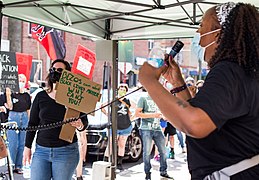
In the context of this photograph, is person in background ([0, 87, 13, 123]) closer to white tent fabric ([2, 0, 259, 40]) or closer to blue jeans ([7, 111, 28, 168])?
blue jeans ([7, 111, 28, 168])

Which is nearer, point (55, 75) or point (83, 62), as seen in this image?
point (55, 75)

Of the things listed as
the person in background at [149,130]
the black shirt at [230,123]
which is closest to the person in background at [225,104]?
the black shirt at [230,123]

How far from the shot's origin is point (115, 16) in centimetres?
A: 452

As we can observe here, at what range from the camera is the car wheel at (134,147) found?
7.79 metres

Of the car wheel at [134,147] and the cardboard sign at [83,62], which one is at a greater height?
the cardboard sign at [83,62]

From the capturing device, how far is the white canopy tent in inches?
157

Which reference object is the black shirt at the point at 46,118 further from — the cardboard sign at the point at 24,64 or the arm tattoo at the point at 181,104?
the cardboard sign at the point at 24,64

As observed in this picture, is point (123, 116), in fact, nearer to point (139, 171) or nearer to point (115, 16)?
point (139, 171)

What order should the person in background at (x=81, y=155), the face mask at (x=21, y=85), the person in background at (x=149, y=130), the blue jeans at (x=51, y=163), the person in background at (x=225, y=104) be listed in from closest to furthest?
the person in background at (x=225, y=104)
the blue jeans at (x=51, y=163)
the person in background at (x=81, y=155)
the person in background at (x=149, y=130)
the face mask at (x=21, y=85)

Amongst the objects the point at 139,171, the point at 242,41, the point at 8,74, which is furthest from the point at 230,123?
the point at 139,171

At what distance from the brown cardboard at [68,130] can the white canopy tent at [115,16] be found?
46.1 inches

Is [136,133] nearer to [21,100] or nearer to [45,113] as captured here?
[21,100]

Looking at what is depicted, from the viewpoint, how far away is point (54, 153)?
3.33m

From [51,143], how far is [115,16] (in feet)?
6.17
